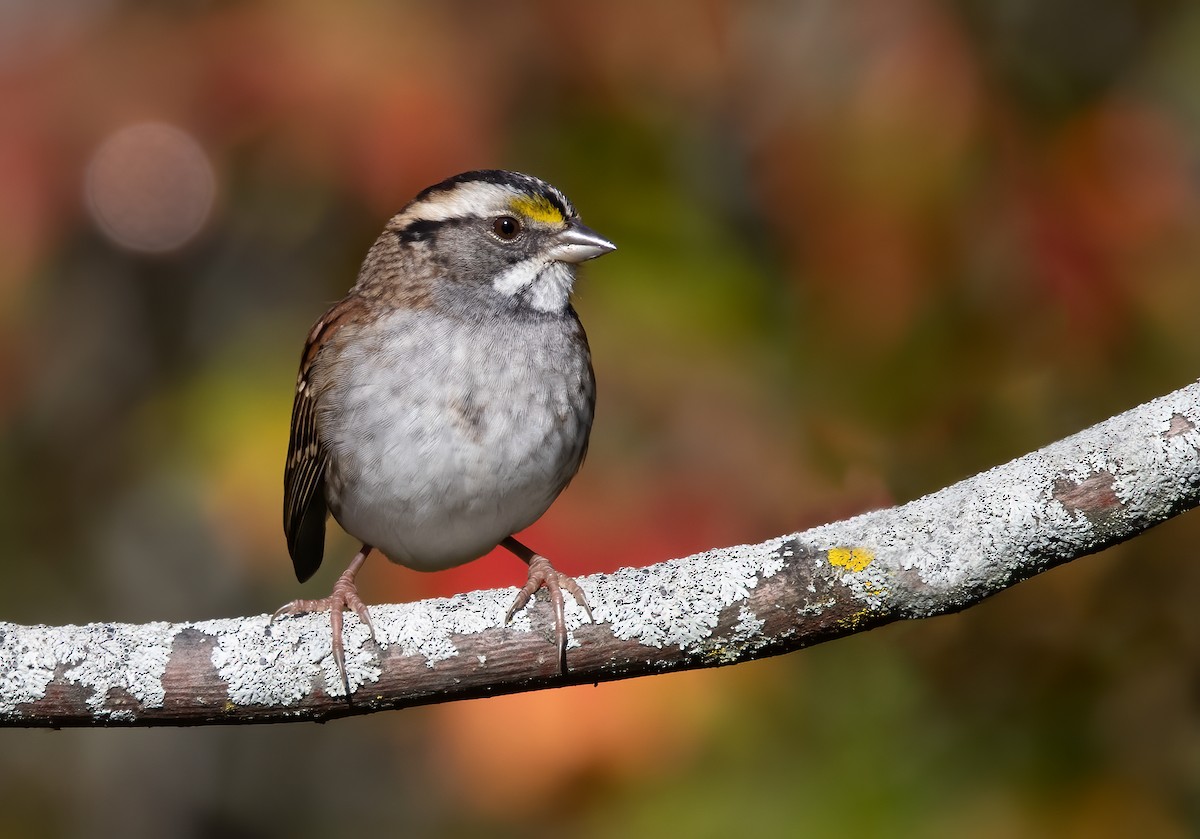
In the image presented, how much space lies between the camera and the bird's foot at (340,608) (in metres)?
2.98

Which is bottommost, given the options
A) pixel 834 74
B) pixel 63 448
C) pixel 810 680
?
pixel 810 680

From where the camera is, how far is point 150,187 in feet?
17.1

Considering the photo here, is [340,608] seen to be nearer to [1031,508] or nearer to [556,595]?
[556,595]

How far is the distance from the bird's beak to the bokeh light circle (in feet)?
5.40

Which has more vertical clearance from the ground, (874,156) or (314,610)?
(874,156)

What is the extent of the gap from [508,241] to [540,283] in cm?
16

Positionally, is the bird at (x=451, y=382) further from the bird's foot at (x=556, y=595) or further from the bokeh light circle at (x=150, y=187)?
the bokeh light circle at (x=150, y=187)

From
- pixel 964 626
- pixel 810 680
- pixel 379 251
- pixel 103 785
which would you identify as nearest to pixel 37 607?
pixel 103 785

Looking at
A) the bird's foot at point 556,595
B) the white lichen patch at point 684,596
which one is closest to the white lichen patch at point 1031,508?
the white lichen patch at point 684,596

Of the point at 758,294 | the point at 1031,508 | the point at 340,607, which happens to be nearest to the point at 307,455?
the point at 340,607

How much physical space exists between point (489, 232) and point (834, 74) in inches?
56.2

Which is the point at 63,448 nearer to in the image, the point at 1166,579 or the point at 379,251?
the point at 379,251

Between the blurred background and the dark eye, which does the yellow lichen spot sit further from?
the dark eye

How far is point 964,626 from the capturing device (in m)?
4.12
